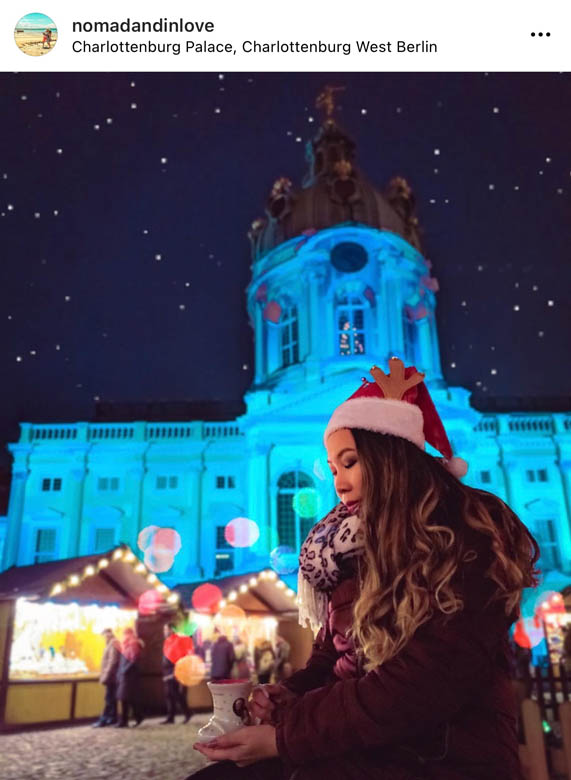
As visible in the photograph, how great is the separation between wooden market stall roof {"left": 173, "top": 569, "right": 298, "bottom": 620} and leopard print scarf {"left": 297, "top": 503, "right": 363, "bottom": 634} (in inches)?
513

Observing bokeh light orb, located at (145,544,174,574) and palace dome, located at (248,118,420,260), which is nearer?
bokeh light orb, located at (145,544,174,574)

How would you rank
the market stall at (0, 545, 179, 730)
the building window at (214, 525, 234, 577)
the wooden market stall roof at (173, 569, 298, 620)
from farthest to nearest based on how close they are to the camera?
the building window at (214, 525, 234, 577)
the wooden market stall roof at (173, 569, 298, 620)
the market stall at (0, 545, 179, 730)

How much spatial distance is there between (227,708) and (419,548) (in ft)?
2.07

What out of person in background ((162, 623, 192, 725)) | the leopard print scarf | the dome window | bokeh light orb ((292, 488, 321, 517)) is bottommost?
person in background ((162, 623, 192, 725))

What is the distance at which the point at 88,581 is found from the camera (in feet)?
40.5

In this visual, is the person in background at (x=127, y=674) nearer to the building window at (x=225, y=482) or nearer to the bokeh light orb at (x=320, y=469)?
the bokeh light orb at (x=320, y=469)

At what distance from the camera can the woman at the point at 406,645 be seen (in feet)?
4.90

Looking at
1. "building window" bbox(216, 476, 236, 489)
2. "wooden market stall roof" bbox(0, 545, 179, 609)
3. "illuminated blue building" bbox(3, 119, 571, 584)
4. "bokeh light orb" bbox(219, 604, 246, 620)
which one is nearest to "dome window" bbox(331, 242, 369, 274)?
"illuminated blue building" bbox(3, 119, 571, 584)

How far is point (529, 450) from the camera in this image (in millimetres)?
29766

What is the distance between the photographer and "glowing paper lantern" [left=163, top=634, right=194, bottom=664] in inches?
512

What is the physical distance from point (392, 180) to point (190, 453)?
68.7 feet
